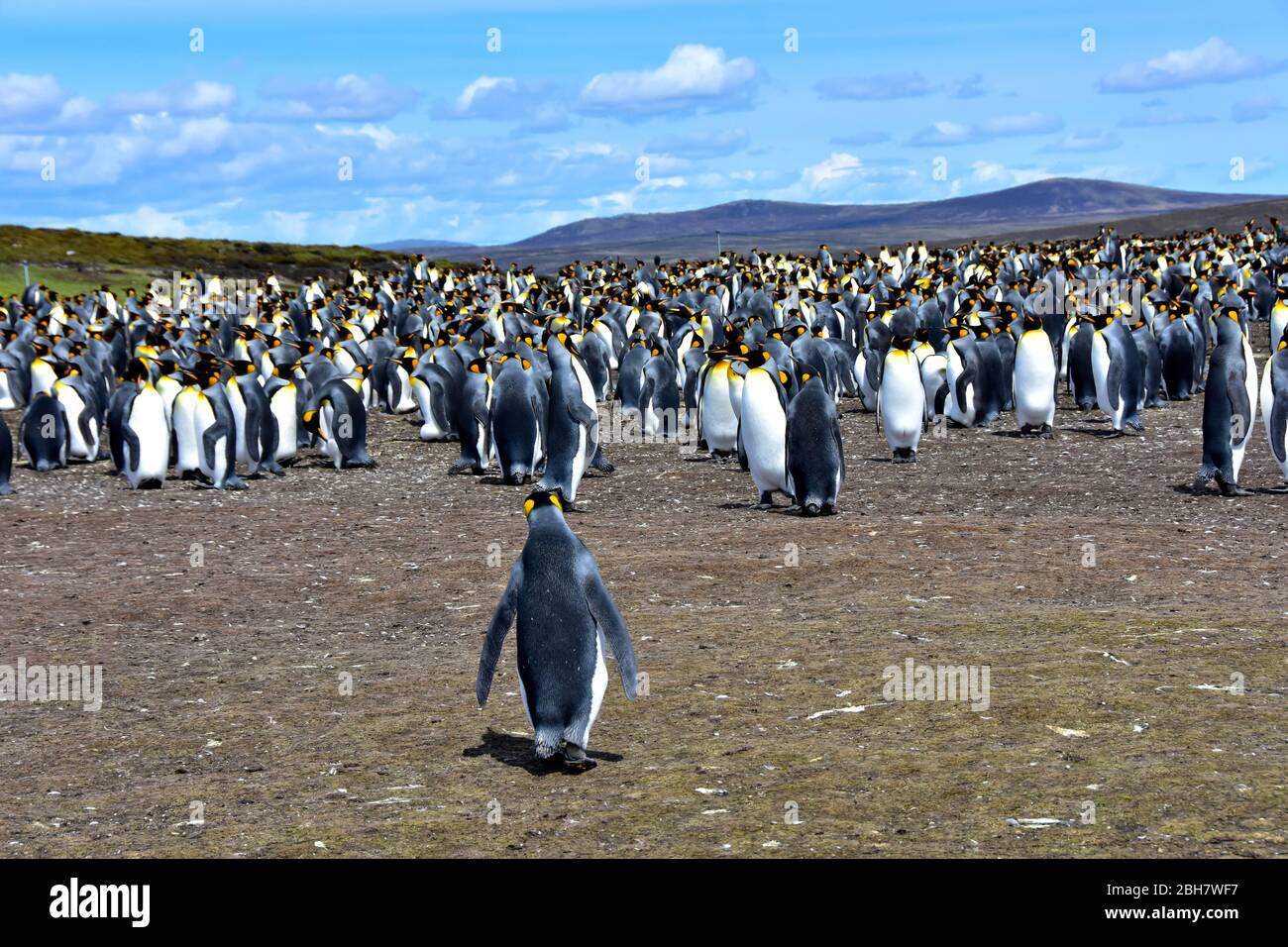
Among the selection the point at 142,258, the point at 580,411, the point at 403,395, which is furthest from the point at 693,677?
the point at 142,258

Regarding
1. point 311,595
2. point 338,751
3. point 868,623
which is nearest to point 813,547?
point 868,623

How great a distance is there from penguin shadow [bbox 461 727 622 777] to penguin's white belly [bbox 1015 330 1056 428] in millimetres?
10822

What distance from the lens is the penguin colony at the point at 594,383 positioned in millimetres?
11180

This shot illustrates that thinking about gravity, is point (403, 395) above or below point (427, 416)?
above

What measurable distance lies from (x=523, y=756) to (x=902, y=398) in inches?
359

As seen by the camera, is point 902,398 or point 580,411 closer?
point 580,411

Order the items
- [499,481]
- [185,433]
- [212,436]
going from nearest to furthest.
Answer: [212,436] → [499,481] → [185,433]

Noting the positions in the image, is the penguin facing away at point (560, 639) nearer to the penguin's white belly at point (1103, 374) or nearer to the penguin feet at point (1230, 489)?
the penguin feet at point (1230, 489)

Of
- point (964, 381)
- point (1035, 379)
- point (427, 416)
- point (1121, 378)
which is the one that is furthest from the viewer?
point (427, 416)

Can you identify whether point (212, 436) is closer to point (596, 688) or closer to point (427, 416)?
point (427, 416)

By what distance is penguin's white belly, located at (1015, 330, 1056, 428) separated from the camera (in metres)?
15.8

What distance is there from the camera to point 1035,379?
51.9 ft

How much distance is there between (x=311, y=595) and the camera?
9.50 metres
